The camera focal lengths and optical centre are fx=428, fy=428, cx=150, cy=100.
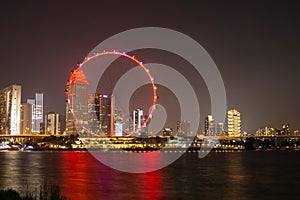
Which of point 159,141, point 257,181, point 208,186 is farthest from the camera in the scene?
point 159,141

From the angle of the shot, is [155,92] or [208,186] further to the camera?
[155,92]

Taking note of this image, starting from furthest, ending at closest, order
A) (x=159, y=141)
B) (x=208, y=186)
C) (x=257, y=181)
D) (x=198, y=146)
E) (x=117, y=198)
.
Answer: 1. (x=198, y=146)
2. (x=159, y=141)
3. (x=257, y=181)
4. (x=208, y=186)
5. (x=117, y=198)

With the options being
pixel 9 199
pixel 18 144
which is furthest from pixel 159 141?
pixel 9 199

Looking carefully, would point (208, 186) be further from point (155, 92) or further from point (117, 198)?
point (155, 92)

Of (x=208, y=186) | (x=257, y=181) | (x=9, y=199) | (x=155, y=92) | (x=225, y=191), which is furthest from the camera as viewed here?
(x=155, y=92)

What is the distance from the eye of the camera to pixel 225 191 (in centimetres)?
3294

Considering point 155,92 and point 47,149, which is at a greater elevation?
point 155,92

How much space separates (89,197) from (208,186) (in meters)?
11.7

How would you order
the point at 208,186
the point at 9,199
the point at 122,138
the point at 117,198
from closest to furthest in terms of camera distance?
the point at 9,199
the point at 117,198
the point at 208,186
the point at 122,138

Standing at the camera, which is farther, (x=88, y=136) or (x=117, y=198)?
(x=88, y=136)

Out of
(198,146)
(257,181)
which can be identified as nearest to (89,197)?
(257,181)

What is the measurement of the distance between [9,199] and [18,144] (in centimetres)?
16541

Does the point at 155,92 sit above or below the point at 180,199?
above

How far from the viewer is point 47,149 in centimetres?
15750
